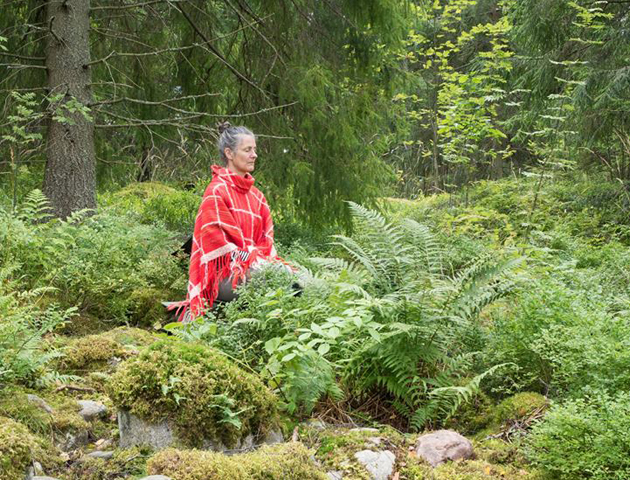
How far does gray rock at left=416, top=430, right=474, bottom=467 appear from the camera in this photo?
3.09m

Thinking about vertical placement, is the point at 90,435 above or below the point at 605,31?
below

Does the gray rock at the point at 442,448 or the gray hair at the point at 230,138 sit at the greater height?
the gray hair at the point at 230,138

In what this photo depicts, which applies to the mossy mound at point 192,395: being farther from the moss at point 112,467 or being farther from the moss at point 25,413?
the moss at point 25,413

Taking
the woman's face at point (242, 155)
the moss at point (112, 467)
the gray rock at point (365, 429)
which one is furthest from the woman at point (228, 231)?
the moss at point (112, 467)

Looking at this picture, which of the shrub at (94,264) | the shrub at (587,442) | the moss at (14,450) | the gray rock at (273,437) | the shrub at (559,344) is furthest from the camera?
the shrub at (94,264)

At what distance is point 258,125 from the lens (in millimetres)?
8180

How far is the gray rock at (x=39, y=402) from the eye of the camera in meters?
3.11

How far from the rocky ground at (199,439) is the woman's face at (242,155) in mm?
2710

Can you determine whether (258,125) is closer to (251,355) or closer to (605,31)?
(251,355)

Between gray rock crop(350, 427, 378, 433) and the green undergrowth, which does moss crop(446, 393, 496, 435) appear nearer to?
gray rock crop(350, 427, 378, 433)

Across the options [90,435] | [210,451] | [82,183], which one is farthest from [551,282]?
[82,183]

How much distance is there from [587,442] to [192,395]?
1.74 m

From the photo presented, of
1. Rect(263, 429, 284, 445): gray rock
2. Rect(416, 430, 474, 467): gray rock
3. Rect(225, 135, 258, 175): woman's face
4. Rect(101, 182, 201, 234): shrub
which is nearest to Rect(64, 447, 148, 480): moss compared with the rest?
Rect(263, 429, 284, 445): gray rock

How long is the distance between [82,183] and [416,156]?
16.2 metres
